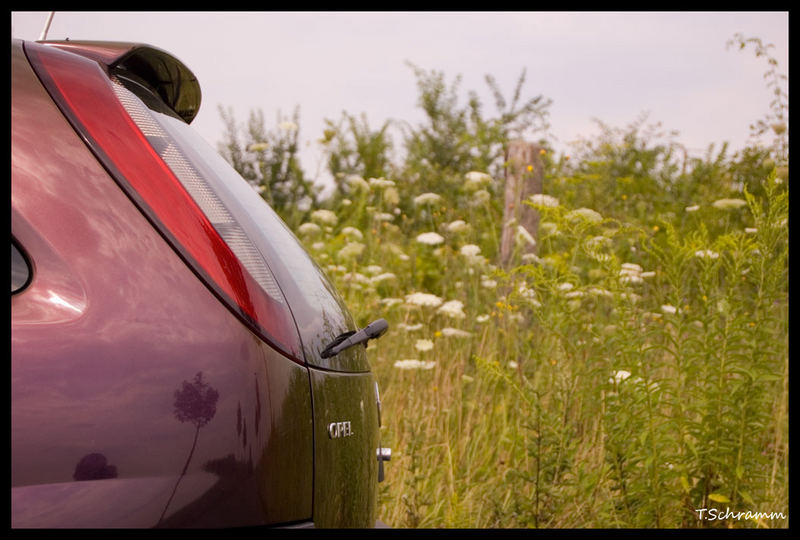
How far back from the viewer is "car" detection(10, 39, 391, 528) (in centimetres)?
129

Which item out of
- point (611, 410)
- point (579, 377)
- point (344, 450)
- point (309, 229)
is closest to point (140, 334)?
point (344, 450)

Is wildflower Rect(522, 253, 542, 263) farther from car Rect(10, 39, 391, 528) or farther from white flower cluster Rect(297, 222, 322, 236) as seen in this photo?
car Rect(10, 39, 391, 528)

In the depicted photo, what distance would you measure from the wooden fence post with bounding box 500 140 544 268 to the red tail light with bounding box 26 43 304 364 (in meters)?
5.61

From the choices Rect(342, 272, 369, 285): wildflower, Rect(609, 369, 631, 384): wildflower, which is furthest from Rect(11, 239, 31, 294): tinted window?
Rect(342, 272, 369, 285): wildflower

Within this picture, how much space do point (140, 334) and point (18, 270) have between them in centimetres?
21

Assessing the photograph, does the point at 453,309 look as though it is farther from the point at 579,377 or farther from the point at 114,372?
the point at 114,372

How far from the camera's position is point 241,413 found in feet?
4.73

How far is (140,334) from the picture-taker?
136 cm

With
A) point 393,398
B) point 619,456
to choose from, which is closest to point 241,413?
point 619,456

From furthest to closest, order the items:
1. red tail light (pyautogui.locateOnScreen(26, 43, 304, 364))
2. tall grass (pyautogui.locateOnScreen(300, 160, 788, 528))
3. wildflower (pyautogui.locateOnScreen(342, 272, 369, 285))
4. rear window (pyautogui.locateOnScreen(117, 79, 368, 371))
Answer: wildflower (pyautogui.locateOnScreen(342, 272, 369, 285)) → tall grass (pyautogui.locateOnScreen(300, 160, 788, 528)) → rear window (pyautogui.locateOnScreen(117, 79, 368, 371)) → red tail light (pyautogui.locateOnScreen(26, 43, 304, 364))

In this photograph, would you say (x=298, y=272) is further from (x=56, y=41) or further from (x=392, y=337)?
(x=392, y=337)

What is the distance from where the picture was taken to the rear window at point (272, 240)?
5.46 ft

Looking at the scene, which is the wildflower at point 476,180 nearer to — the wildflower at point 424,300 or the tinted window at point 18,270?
the wildflower at point 424,300

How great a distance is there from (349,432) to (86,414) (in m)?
0.68
